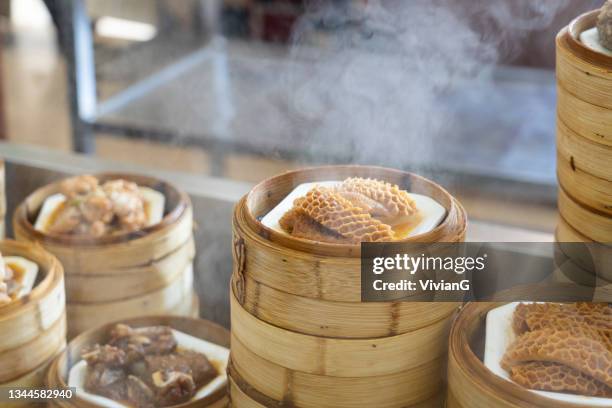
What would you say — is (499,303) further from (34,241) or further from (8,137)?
(8,137)

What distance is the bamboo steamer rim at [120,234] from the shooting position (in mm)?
1932

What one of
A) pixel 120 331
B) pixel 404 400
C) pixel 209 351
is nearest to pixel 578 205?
pixel 404 400

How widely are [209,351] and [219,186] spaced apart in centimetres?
71

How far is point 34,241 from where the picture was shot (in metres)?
1.96

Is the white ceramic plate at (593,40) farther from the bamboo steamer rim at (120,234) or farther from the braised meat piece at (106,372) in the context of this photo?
the braised meat piece at (106,372)

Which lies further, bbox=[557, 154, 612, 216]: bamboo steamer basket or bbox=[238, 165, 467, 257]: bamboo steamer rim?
bbox=[557, 154, 612, 216]: bamboo steamer basket

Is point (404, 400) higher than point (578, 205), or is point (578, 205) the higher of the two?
point (578, 205)

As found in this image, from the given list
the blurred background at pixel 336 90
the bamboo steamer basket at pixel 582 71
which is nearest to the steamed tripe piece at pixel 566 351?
the bamboo steamer basket at pixel 582 71

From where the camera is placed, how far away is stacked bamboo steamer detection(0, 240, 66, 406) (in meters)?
1.63

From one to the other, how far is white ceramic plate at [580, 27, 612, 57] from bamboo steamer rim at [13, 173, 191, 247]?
1083mm

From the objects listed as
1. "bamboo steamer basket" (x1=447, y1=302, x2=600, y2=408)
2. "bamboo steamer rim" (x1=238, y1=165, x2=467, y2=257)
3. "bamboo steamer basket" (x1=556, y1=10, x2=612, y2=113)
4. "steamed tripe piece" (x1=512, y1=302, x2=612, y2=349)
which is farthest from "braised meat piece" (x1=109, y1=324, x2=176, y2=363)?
"bamboo steamer basket" (x1=556, y1=10, x2=612, y2=113)

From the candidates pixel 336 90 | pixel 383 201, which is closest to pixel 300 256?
pixel 383 201

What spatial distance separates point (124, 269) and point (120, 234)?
9cm

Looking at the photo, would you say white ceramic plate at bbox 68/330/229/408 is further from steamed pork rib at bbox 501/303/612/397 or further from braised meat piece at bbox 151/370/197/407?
steamed pork rib at bbox 501/303/612/397
